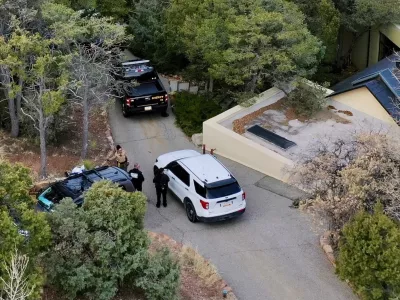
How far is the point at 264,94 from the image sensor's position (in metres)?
22.5

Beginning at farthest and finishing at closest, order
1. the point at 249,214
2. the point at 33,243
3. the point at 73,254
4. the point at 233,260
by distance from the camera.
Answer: the point at 249,214, the point at 233,260, the point at 73,254, the point at 33,243

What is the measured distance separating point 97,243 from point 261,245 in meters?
5.52

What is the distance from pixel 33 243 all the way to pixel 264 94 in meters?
13.6

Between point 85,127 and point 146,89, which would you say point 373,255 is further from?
point 146,89

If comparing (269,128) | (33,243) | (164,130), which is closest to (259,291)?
(33,243)

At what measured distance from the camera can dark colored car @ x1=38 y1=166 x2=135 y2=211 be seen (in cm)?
1573

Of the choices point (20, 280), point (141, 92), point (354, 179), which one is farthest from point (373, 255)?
point (141, 92)

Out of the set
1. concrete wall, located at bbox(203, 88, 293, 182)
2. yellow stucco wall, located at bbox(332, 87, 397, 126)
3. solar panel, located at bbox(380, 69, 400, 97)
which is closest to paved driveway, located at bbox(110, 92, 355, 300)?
concrete wall, located at bbox(203, 88, 293, 182)

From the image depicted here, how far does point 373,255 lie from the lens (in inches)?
460

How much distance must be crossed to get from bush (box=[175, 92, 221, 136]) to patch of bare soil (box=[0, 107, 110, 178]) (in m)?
2.92

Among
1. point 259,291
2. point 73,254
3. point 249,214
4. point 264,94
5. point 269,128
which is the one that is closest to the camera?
point 73,254

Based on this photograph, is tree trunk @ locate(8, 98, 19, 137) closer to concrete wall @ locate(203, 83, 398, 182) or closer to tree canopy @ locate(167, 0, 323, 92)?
concrete wall @ locate(203, 83, 398, 182)

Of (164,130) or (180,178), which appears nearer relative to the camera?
(180,178)

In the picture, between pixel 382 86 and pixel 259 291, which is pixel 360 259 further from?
pixel 382 86
